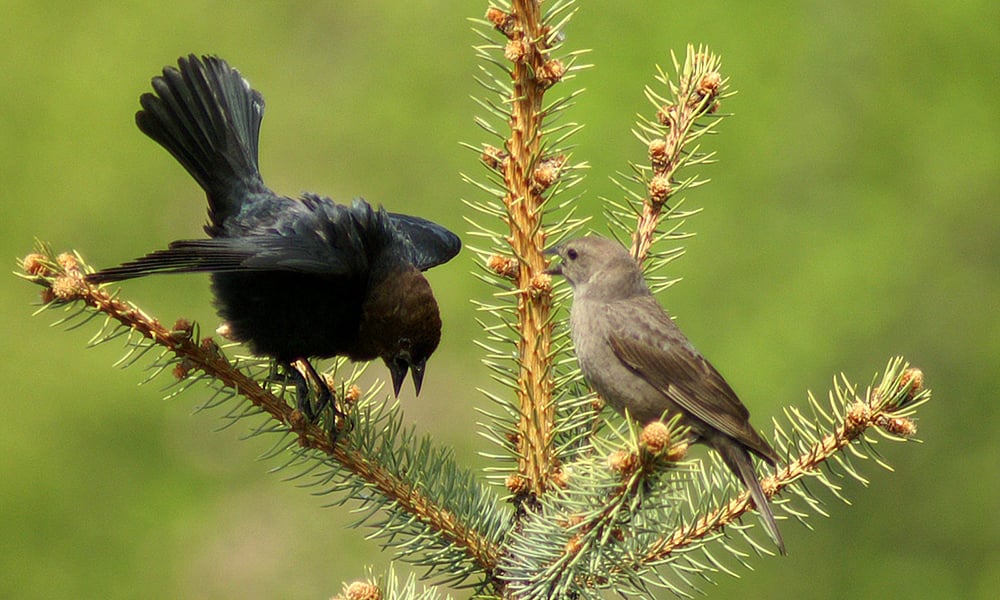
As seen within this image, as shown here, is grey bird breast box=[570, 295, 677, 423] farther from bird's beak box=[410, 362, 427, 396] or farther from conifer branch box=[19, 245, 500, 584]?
bird's beak box=[410, 362, 427, 396]

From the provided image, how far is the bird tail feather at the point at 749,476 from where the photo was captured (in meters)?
2.61

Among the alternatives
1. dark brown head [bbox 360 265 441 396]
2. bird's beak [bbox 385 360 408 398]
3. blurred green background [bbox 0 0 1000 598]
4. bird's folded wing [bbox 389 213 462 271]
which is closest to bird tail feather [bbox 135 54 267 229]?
bird's folded wing [bbox 389 213 462 271]

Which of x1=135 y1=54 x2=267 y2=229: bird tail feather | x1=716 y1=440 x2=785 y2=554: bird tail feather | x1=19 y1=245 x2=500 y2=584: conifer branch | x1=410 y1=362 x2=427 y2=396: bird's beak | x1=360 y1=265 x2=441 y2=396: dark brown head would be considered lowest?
x1=19 y1=245 x2=500 y2=584: conifer branch

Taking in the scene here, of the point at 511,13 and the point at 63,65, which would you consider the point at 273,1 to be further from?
the point at 511,13

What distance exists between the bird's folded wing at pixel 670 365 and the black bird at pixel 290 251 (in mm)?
774

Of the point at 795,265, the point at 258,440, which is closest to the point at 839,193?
the point at 795,265

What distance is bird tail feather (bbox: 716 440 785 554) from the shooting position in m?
2.61

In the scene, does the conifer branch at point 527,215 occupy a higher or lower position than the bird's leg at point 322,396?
higher

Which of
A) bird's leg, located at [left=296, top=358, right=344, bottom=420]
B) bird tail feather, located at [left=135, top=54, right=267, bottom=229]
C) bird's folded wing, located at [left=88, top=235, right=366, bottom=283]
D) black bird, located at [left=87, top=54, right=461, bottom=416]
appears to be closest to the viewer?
bird's folded wing, located at [left=88, top=235, right=366, bottom=283]

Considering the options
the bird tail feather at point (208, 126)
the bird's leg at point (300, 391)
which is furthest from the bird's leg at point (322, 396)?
the bird tail feather at point (208, 126)

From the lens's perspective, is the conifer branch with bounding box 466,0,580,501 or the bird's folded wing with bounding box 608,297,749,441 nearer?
the conifer branch with bounding box 466,0,580,501

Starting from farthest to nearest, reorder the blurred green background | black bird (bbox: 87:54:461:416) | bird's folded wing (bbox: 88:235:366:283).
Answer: the blurred green background, black bird (bbox: 87:54:461:416), bird's folded wing (bbox: 88:235:366:283)

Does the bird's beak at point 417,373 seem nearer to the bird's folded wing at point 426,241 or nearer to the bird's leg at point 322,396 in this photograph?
the bird's folded wing at point 426,241

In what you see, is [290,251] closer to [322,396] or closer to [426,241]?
[322,396]
